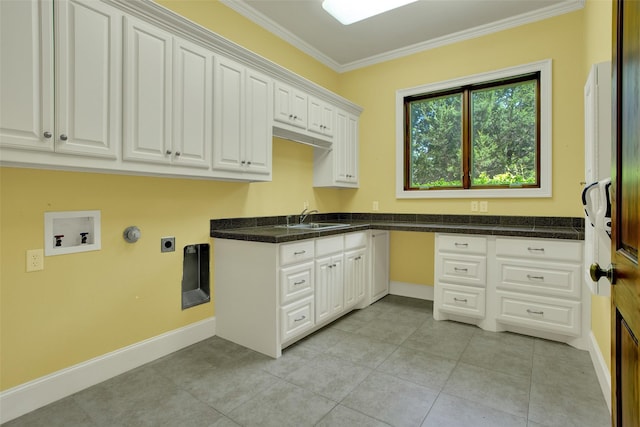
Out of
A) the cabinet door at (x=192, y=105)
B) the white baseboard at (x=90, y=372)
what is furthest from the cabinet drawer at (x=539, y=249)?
the white baseboard at (x=90, y=372)

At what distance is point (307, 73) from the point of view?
12.6 feet

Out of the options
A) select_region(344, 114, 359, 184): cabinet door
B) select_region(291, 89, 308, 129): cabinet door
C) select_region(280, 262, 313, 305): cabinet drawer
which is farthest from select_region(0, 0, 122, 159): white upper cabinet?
select_region(344, 114, 359, 184): cabinet door

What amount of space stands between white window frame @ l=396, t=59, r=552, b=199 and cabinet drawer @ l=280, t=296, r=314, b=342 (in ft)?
6.38

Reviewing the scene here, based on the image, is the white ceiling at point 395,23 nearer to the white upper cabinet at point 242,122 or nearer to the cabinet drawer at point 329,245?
the white upper cabinet at point 242,122

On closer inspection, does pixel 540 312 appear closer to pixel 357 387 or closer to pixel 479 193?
pixel 479 193

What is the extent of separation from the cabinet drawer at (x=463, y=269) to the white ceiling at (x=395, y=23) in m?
2.37

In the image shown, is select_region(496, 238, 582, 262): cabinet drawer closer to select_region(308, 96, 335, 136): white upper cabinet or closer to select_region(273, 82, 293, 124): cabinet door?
select_region(308, 96, 335, 136): white upper cabinet

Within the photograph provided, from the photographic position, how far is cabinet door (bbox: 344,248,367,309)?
3.11m

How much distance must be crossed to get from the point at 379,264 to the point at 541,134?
2.10 metres

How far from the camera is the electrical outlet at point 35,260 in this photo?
1.76 meters

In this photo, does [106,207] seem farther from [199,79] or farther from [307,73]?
[307,73]

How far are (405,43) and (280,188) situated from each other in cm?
223

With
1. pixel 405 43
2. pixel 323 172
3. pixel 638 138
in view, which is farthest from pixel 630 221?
pixel 405 43

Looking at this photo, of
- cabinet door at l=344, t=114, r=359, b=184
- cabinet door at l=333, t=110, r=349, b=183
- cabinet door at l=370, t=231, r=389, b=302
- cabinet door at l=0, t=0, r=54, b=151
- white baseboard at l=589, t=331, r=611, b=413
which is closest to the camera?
cabinet door at l=0, t=0, r=54, b=151
